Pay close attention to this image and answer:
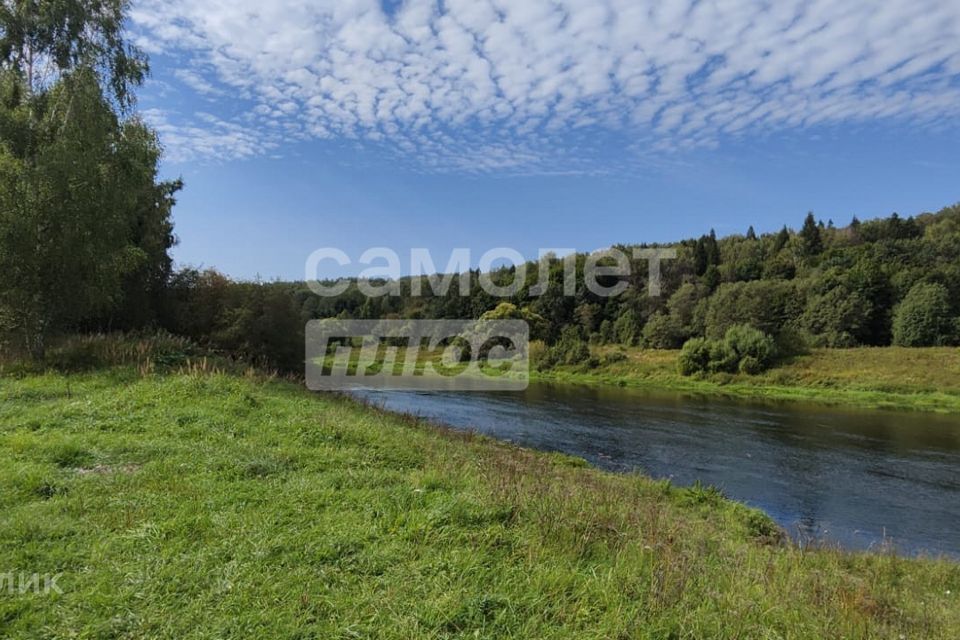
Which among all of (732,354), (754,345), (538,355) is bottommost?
(538,355)

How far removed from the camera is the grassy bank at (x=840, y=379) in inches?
1374

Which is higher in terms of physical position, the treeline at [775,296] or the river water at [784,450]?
the treeline at [775,296]

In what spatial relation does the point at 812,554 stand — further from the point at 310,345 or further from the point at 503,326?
the point at 503,326

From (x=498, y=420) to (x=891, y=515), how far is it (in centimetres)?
1491

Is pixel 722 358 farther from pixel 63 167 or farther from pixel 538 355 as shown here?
pixel 63 167

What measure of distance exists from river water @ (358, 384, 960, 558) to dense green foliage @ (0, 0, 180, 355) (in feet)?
38.3

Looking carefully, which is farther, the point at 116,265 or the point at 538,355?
the point at 538,355

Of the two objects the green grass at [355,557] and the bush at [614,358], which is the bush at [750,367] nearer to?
the bush at [614,358]

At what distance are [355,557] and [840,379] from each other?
151ft

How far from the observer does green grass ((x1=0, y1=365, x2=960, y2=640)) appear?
3398 millimetres

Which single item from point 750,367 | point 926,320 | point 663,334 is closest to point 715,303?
point 663,334

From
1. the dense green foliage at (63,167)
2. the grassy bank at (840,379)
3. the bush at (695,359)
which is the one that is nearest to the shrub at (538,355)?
the grassy bank at (840,379)

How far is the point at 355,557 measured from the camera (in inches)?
162

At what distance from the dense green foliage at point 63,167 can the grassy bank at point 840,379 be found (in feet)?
126
